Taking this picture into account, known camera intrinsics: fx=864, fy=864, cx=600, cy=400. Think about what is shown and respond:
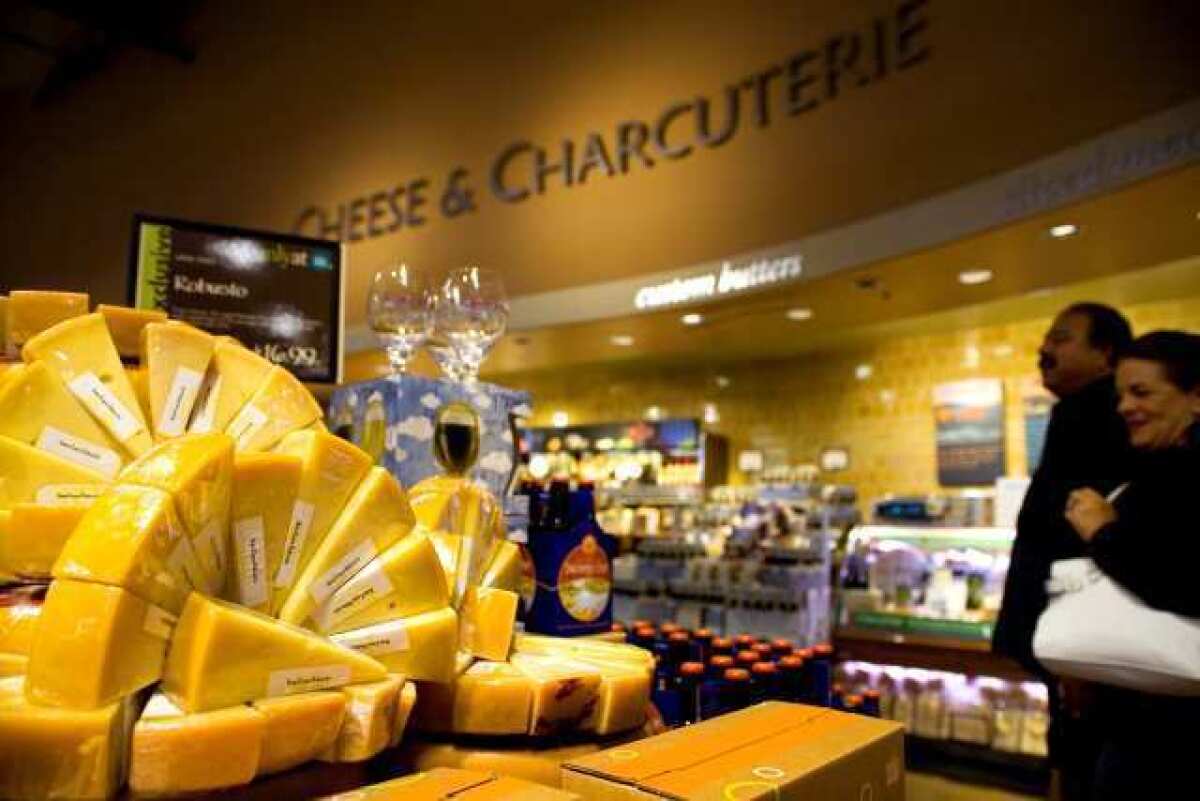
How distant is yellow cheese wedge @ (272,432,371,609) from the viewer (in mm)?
955

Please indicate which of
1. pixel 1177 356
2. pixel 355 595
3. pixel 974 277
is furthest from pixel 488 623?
pixel 974 277

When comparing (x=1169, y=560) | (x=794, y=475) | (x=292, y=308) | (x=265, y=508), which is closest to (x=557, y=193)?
(x=794, y=475)

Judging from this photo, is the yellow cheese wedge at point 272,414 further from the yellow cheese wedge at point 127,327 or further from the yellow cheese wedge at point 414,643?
the yellow cheese wedge at point 414,643

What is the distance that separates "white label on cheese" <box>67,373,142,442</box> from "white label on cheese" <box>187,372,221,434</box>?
6 centimetres

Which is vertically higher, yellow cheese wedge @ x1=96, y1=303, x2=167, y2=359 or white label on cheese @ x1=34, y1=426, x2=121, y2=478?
yellow cheese wedge @ x1=96, y1=303, x2=167, y2=359

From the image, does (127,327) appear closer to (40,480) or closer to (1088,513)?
(40,480)

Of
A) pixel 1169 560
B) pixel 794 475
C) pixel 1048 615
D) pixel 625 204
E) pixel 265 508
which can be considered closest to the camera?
pixel 265 508

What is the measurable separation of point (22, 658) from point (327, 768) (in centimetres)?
31

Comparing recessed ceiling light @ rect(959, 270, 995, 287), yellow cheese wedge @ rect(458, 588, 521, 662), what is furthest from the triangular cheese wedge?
recessed ceiling light @ rect(959, 270, 995, 287)

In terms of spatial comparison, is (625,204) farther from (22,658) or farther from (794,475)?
(22,658)

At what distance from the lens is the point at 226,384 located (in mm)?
1110

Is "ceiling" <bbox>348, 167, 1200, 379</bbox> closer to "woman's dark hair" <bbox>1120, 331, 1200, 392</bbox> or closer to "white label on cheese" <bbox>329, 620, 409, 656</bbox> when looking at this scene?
"woman's dark hair" <bbox>1120, 331, 1200, 392</bbox>

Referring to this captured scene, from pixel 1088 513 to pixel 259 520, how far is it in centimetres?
189

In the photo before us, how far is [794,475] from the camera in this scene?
6641mm
